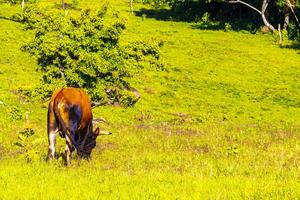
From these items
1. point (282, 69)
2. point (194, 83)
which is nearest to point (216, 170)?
point (194, 83)

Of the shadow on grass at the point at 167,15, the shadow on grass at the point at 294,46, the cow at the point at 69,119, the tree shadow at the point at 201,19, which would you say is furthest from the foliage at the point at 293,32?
the cow at the point at 69,119

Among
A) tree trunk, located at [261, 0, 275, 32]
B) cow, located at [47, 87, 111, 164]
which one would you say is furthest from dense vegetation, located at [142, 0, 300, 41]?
cow, located at [47, 87, 111, 164]

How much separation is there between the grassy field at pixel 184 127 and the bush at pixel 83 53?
2350mm

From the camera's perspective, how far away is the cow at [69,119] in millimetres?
14641

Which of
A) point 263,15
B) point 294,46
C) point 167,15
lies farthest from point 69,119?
point 167,15

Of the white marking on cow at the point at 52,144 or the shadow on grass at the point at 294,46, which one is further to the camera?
the shadow on grass at the point at 294,46

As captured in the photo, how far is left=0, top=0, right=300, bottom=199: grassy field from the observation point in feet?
36.2

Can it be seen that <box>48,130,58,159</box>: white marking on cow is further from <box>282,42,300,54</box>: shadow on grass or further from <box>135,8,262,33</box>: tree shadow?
<box>135,8,262,33</box>: tree shadow

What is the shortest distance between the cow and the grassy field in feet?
1.69

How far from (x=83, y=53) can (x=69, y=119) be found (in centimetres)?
737

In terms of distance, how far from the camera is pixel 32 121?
2819 centimetres

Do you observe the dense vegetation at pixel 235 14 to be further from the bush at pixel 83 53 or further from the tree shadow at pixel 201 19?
the bush at pixel 83 53

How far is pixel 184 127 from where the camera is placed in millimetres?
27312

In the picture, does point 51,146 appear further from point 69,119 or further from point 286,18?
point 286,18
